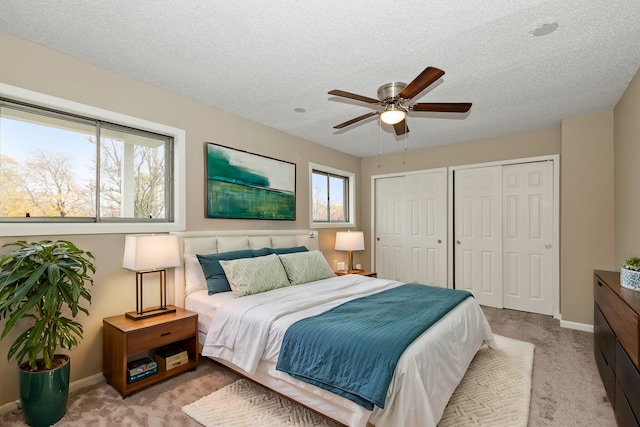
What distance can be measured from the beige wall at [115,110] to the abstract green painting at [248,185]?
104 millimetres

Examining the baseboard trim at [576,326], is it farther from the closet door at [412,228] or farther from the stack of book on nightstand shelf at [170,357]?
the stack of book on nightstand shelf at [170,357]

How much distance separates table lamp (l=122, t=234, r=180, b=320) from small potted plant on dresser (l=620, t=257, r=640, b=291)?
340cm

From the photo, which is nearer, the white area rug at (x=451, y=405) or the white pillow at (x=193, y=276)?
the white area rug at (x=451, y=405)

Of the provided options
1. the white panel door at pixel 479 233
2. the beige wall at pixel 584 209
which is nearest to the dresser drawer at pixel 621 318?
the beige wall at pixel 584 209

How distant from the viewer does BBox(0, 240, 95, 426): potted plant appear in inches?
75.8

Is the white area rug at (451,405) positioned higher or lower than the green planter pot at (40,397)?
lower

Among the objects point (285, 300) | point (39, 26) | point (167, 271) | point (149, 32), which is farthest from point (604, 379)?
point (39, 26)

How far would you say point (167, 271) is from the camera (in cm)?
305

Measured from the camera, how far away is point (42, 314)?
205 centimetres

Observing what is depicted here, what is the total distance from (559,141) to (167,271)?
15.9 feet

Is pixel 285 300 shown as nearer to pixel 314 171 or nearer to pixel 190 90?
pixel 190 90

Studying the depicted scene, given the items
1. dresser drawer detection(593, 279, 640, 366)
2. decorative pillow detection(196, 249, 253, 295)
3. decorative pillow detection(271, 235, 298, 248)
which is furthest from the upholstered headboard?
dresser drawer detection(593, 279, 640, 366)

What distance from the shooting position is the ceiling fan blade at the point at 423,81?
191cm

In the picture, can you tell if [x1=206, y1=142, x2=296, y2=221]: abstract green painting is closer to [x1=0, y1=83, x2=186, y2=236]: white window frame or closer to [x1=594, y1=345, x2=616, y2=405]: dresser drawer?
[x1=0, y1=83, x2=186, y2=236]: white window frame
